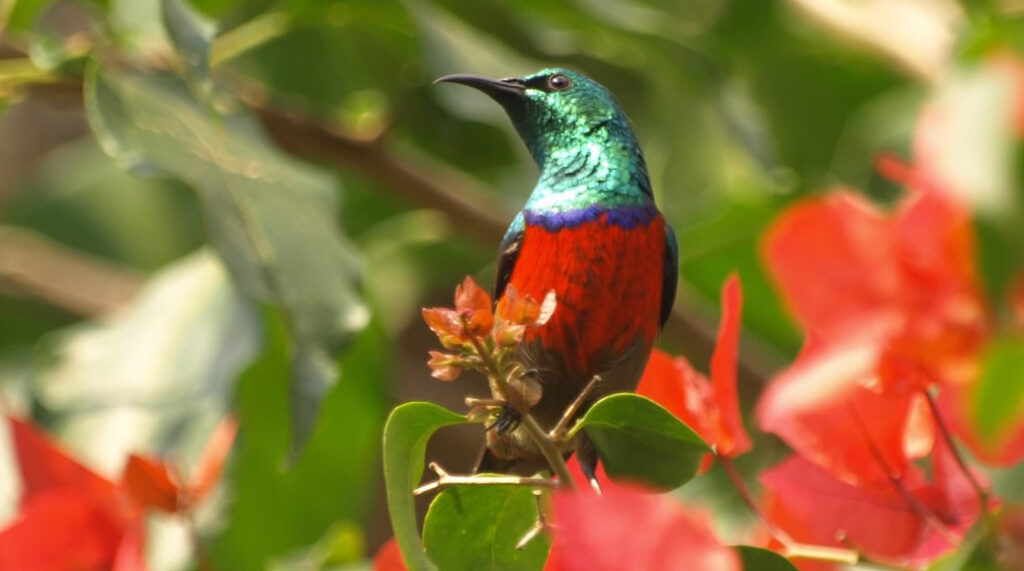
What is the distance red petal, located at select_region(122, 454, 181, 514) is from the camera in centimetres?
80

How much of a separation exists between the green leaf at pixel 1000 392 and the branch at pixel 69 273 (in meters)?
1.69

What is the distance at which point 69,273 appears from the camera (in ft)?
6.76

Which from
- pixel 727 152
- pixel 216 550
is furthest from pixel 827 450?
pixel 727 152

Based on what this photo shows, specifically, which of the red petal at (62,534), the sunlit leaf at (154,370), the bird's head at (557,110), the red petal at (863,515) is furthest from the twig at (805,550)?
the sunlit leaf at (154,370)

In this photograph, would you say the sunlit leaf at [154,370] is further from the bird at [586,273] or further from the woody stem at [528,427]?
the woody stem at [528,427]

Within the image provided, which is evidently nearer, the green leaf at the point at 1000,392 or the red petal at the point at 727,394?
→ the green leaf at the point at 1000,392

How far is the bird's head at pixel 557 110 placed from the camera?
854mm

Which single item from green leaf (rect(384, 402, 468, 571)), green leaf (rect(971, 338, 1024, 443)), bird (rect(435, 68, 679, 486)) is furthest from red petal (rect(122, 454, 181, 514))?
green leaf (rect(971, 338, 1024, 443))

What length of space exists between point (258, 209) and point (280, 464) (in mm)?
553

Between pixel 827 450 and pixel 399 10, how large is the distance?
879 mm

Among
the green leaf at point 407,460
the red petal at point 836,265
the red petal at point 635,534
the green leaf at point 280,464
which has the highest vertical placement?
the red petal at point 836,265

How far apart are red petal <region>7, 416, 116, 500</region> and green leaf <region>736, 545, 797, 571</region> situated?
1.42 ft

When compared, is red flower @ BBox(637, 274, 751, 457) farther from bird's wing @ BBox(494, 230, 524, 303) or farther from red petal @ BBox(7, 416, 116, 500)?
red petal @ BBox(7, 416, 116, 500)

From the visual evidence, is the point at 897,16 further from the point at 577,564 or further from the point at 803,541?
the point at 577,564
